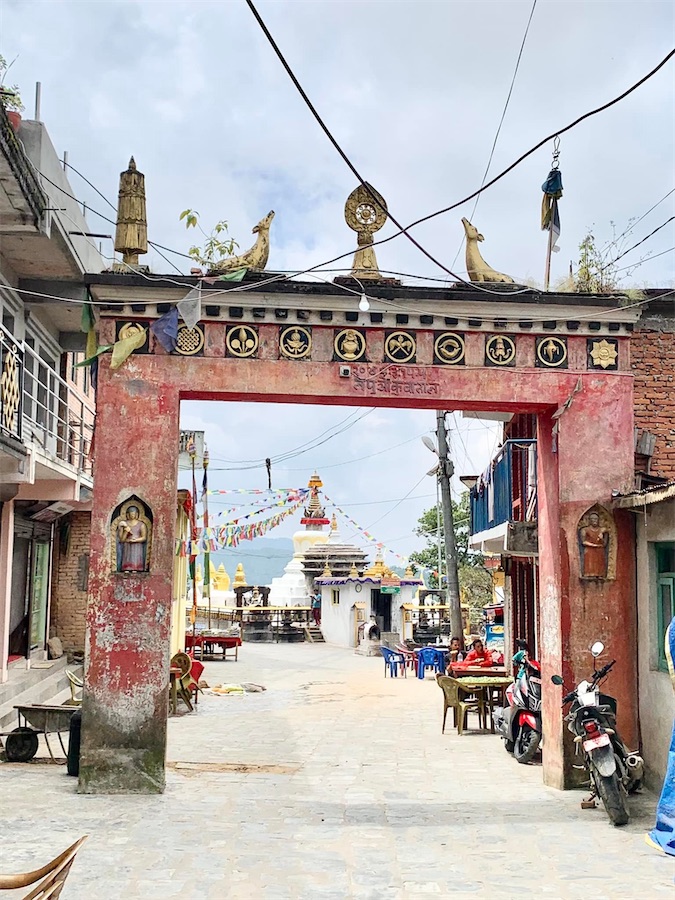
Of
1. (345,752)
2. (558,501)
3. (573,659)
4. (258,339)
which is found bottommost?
(345,752)

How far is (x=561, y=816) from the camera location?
28.1ft

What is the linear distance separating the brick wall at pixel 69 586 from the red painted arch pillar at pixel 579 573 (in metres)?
11.8

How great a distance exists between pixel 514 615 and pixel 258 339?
9.88 m

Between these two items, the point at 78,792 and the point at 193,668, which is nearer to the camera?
the point at 78,792

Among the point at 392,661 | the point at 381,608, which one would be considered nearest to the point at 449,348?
the point at 392,661

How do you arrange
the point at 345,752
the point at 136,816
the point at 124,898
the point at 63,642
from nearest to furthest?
the point at 124,898, the point at 136,816, the point at 345,752, the point at 63,642

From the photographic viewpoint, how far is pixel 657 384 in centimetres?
1057

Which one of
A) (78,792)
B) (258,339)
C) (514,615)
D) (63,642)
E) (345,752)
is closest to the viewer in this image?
(78,792)

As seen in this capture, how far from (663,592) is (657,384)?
96.0 inches

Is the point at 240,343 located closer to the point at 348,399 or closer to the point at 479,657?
the point at 348,399

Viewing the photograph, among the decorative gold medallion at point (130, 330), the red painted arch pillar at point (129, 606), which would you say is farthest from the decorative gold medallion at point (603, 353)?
the decorative gold medallion at point (130, 330)

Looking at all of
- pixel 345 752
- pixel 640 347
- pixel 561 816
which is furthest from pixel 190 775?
pixel 640 347

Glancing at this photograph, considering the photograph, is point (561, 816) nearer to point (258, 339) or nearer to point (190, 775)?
point (190, 775)

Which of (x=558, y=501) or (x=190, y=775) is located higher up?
(x=558, y=501)
